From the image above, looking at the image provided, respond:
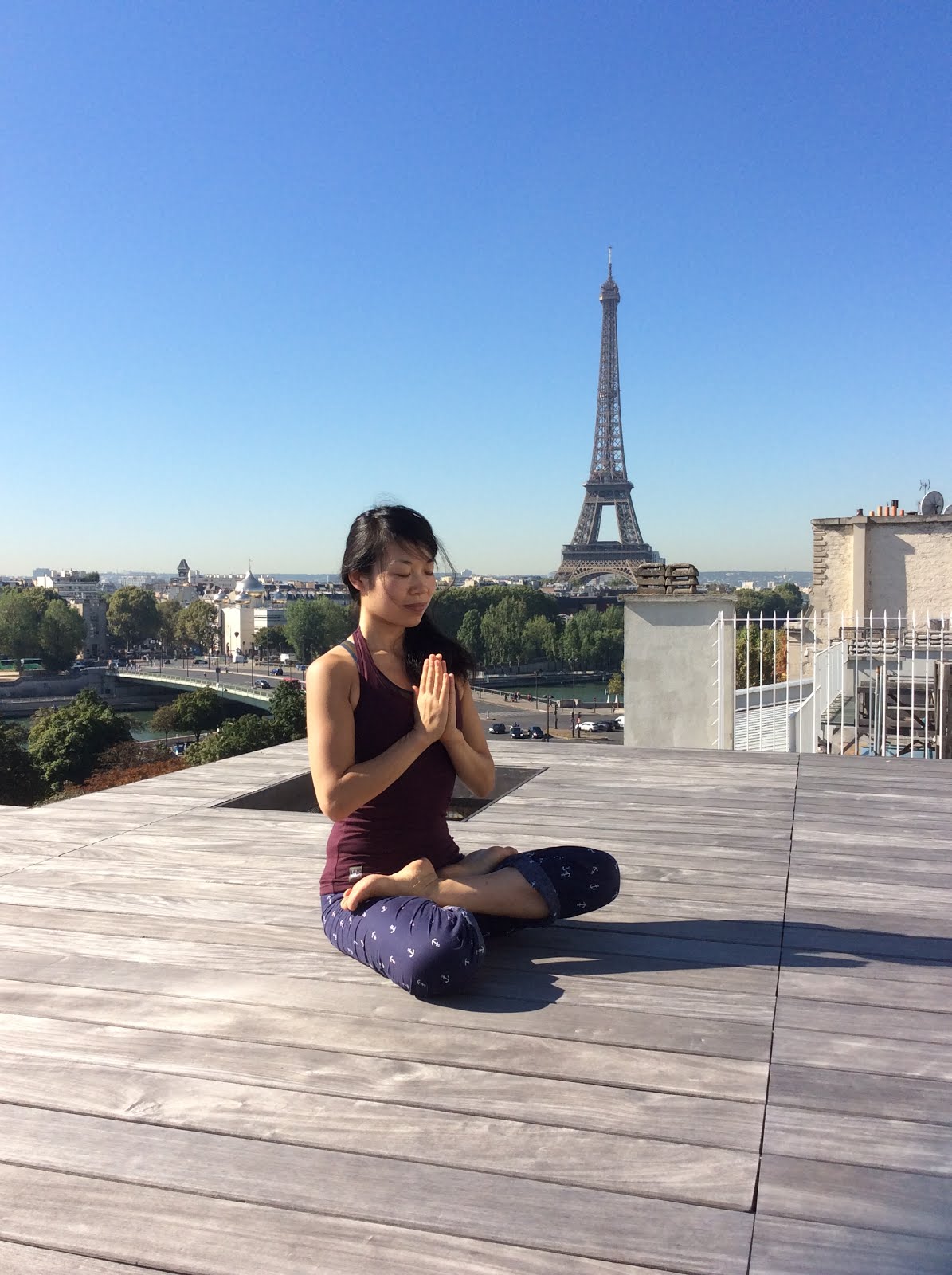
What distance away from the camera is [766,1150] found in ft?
4.16

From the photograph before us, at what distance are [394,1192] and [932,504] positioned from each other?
21.4 metres

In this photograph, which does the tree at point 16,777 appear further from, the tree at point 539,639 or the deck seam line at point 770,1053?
the tree at point 539,639

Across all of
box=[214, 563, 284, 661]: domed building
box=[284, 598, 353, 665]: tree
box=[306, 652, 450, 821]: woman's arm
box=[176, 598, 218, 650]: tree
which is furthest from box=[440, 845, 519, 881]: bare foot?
box=[176, 598, 218, 650]: tree

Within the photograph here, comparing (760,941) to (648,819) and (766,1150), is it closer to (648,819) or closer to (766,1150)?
(766,1150)

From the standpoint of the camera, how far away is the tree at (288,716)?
3123cm

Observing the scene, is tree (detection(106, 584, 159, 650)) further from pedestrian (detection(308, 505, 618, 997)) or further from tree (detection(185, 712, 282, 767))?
pedestrian (detection(308, 505, 618, 997))

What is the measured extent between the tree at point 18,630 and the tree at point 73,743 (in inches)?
1580

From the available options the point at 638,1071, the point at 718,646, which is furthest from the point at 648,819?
the point at 718,646

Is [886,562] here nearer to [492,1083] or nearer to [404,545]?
[404,545]

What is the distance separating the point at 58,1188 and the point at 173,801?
2482 mm

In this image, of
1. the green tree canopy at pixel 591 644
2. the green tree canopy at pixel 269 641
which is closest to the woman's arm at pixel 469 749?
the green tree canopy at pixel 591 644

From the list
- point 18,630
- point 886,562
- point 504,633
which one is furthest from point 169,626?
point 886,562

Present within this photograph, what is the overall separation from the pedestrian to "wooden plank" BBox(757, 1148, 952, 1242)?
0.73m

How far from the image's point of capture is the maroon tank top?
1.97m
